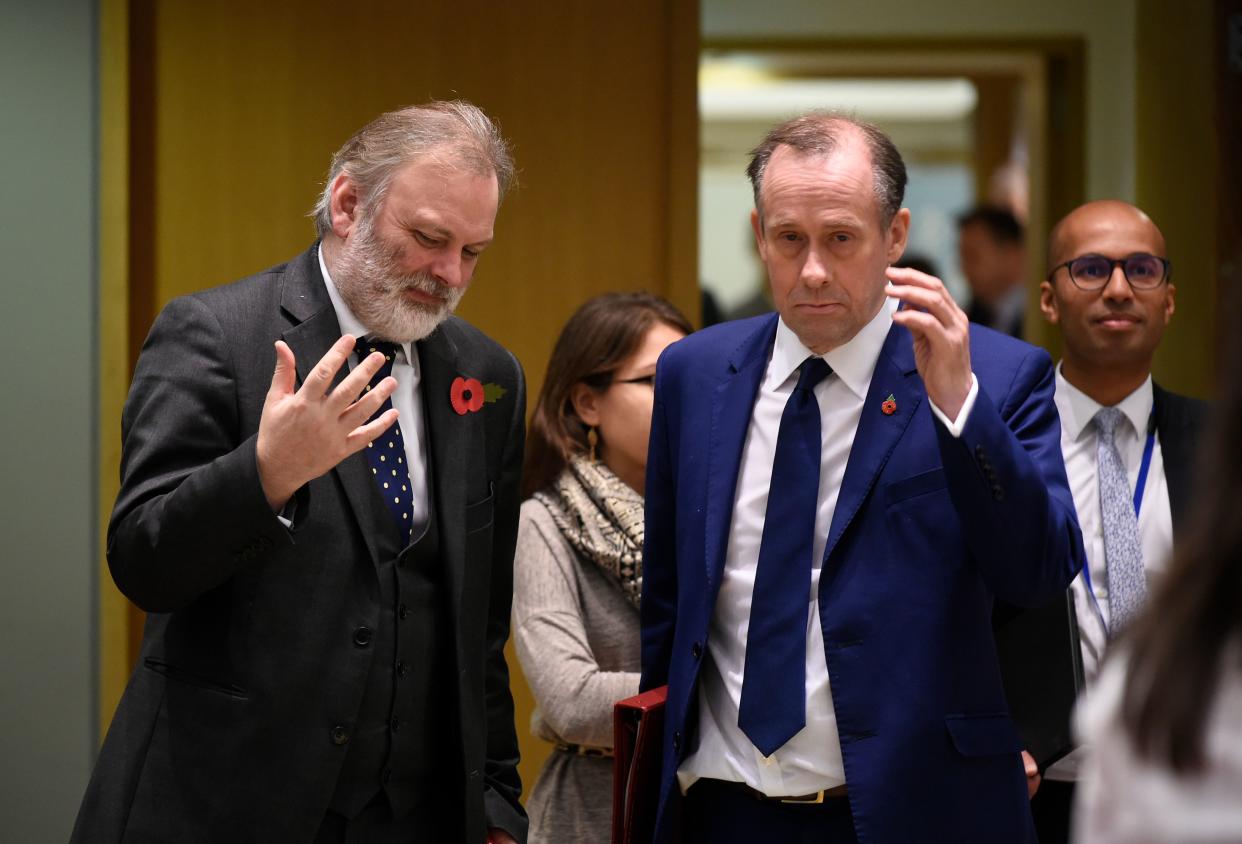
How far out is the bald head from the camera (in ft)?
10.3

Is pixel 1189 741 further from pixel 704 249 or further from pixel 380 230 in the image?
pixel 704 249

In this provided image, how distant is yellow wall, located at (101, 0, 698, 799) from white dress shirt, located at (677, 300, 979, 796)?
1.98 meters

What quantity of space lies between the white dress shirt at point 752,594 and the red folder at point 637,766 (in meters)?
0.07

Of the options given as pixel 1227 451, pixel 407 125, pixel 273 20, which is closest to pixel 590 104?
pixel 273 20

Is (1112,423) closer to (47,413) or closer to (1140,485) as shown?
(1140,485)

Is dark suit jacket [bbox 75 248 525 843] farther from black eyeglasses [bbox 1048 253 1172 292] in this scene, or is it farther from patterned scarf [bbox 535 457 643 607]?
black eyeglasses [bbox 1048 253 1172 292]

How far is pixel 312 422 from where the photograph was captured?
2027 mm

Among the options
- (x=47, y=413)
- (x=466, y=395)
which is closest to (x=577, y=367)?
(x=466, y=395)

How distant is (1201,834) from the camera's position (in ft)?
3.27

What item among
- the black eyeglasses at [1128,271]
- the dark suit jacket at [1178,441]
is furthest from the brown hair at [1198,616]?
the black eyeglasses at [1128,271]

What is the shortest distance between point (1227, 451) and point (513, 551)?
1749 mm

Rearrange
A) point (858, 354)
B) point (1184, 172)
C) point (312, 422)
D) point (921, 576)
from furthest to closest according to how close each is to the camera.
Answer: point (1184, 172)
point (858, 354)
point (921, 576)
point (312, 422)

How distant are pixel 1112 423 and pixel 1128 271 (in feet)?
1.13

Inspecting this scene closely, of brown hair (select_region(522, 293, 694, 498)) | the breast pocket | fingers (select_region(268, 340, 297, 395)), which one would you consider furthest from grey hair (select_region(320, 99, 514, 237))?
the breast pocket
